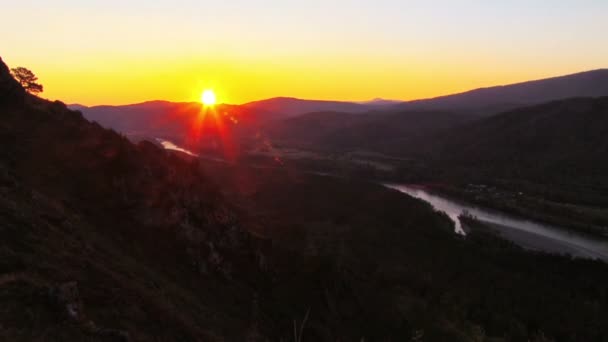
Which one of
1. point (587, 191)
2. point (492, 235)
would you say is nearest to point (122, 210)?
point (492, 235)

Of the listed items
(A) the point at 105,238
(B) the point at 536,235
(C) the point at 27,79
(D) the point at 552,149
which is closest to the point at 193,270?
(A) the point at 105,238

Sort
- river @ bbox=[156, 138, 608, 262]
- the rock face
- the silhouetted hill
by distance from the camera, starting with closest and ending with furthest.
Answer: the rock face
river @ bbox=[156, 138, 608, 262]
the silhouetted hill

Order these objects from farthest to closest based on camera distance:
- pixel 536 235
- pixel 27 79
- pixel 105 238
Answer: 1. pixel 536 235
2. pixel 27 79
3. pixel 105 238

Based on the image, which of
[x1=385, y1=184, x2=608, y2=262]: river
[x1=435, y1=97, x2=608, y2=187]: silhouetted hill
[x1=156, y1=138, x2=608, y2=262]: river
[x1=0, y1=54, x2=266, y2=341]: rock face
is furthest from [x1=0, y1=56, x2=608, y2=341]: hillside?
[x1=435, y1=97, x2=608, y2=187]: silhouetted hill

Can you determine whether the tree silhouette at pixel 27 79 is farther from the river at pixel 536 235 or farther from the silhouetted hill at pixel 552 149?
the silhouetted hill at pixel 552 149

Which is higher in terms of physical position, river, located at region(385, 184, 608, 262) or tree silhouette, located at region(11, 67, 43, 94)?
tree silhouette, located at region(11, 67, 43, 94)

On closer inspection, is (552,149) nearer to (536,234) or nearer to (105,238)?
(536,234)

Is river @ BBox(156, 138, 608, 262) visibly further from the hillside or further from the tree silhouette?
the tree silhouette
